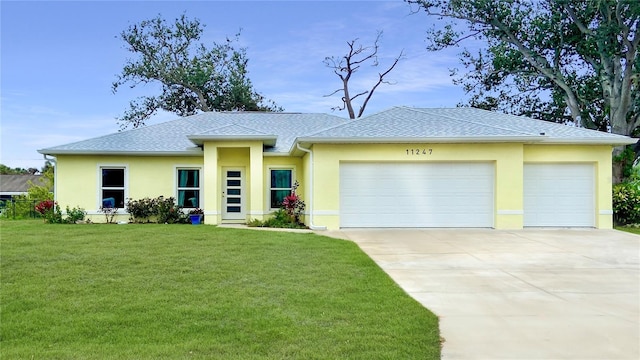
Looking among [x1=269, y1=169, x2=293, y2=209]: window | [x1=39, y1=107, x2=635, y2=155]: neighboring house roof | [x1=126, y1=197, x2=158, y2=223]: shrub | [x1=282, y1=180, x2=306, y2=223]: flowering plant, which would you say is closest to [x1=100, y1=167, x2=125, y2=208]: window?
[x1=126, y1=197, x2=158, y2=223]: shrub

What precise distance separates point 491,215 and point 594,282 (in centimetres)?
766

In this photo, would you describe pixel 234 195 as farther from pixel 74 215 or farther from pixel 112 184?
pixel 74 215

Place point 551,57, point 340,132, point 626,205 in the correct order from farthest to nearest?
point 551,57, point 626,205, point 340,132

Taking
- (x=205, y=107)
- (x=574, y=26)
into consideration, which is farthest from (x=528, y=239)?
(x=205, y=107)

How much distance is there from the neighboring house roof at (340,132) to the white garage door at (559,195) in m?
1.01

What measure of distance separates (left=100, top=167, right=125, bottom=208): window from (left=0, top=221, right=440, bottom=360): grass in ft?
25.9

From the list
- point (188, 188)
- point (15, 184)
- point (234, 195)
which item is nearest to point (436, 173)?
point (234, 195)

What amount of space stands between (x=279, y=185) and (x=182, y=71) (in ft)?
59.3

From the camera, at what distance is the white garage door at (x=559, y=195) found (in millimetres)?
15344

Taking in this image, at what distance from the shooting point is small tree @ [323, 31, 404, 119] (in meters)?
33.3

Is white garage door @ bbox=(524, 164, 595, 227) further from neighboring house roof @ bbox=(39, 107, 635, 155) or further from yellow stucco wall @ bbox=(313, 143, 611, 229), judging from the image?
neighboring house roof @ bbox=(39, 107, 635, 155)

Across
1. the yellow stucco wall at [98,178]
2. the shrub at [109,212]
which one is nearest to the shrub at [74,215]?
the yellow stucco wall at [98,178]

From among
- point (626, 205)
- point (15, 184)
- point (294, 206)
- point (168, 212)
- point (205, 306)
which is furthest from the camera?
point (15, 184)

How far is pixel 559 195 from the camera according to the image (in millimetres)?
15430
